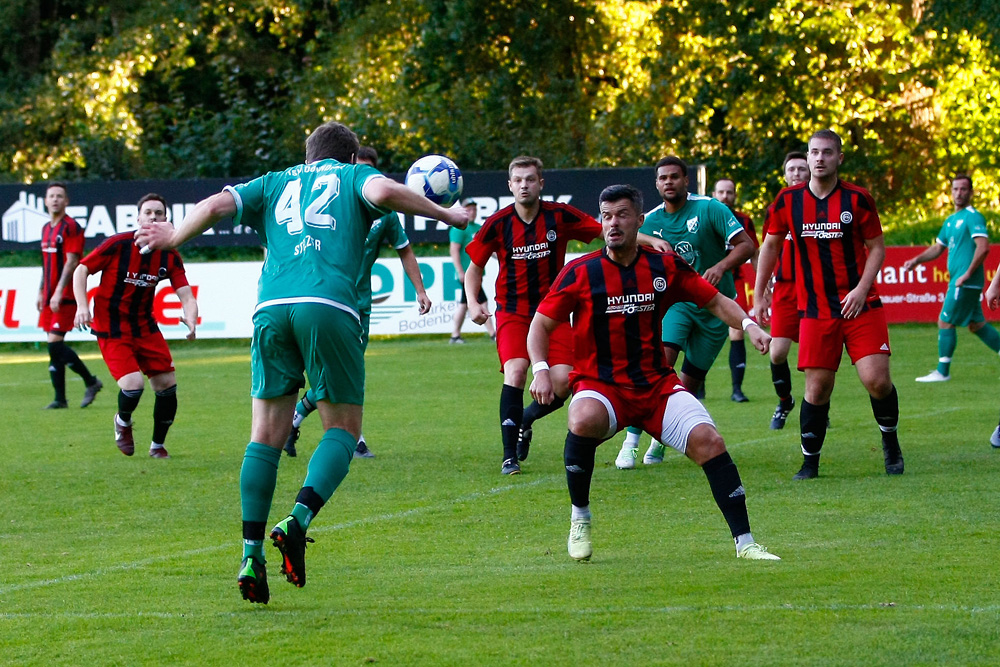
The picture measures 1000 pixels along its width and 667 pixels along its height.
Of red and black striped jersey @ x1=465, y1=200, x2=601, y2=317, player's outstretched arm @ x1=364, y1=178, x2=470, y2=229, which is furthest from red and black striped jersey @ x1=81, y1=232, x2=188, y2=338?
player's outstretched arm @ x1=364, y1=178, x2=470, y2=229

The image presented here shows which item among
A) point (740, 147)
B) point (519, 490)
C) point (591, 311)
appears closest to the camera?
point (591, 311)

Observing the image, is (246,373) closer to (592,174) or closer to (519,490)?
(592,174)

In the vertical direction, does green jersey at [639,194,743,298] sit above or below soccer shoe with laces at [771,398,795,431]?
above

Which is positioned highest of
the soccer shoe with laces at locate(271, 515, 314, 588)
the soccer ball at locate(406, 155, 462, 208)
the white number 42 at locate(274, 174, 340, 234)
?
the soccer ball at locate(406, 155, 462, 208)

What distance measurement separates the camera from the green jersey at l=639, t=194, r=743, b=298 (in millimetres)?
9758

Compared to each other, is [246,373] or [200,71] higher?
[200,71]

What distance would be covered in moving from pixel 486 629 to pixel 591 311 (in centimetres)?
188

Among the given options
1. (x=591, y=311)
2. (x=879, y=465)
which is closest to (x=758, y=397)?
(x=879, y=465)

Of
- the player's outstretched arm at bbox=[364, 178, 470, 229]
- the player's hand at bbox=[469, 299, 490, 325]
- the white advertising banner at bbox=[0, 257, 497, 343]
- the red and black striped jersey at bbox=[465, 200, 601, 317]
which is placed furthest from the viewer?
the white advertising banner at bbox=[0, 257, 497, 343]

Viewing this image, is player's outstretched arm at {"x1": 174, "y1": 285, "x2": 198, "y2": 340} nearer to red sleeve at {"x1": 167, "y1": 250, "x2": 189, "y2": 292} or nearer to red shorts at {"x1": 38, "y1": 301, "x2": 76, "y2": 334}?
red sleeve at {"x1": 167, "y1": 250, "x2": 189, "y2": 292}

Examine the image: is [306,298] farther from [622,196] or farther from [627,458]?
[627,458]

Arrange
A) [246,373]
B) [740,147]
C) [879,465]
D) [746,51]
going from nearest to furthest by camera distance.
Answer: [879,465], [246,373], [746,51], [740,147]

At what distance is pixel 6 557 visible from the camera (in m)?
6.67

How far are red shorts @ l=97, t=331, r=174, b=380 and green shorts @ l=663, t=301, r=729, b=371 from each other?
3.70 metres
